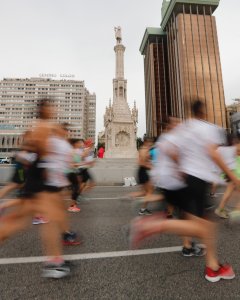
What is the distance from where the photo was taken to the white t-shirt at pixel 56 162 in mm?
2965

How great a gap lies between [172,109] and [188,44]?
85.8 feet

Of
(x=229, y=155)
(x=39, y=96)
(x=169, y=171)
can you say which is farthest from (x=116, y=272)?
(x=39, y=96)

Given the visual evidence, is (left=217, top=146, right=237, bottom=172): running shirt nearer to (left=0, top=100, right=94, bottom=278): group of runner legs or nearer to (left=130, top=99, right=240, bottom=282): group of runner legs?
(left=130, top=99, right=240, bottom=282): group of runner legs

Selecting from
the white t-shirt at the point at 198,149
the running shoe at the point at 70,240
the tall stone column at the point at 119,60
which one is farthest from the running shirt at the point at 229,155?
the tall stone column at the point at 119,60

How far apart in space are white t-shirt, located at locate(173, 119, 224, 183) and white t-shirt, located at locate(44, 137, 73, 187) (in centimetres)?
156

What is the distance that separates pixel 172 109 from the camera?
103 meters

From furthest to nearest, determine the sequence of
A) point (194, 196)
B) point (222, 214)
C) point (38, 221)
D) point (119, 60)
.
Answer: point (119, 60) < point (222, 214) < point (38, 221) < point (194, 196)

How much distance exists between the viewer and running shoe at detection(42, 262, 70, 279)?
2.50 meters

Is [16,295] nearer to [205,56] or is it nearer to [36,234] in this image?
[36,234]

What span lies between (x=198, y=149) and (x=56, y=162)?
179cm

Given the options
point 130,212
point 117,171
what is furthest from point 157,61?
point 130,212

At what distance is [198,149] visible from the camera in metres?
2.71

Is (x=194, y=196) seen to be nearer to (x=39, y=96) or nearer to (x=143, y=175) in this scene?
(x=143, y=175)

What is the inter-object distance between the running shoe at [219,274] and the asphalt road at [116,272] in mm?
49
